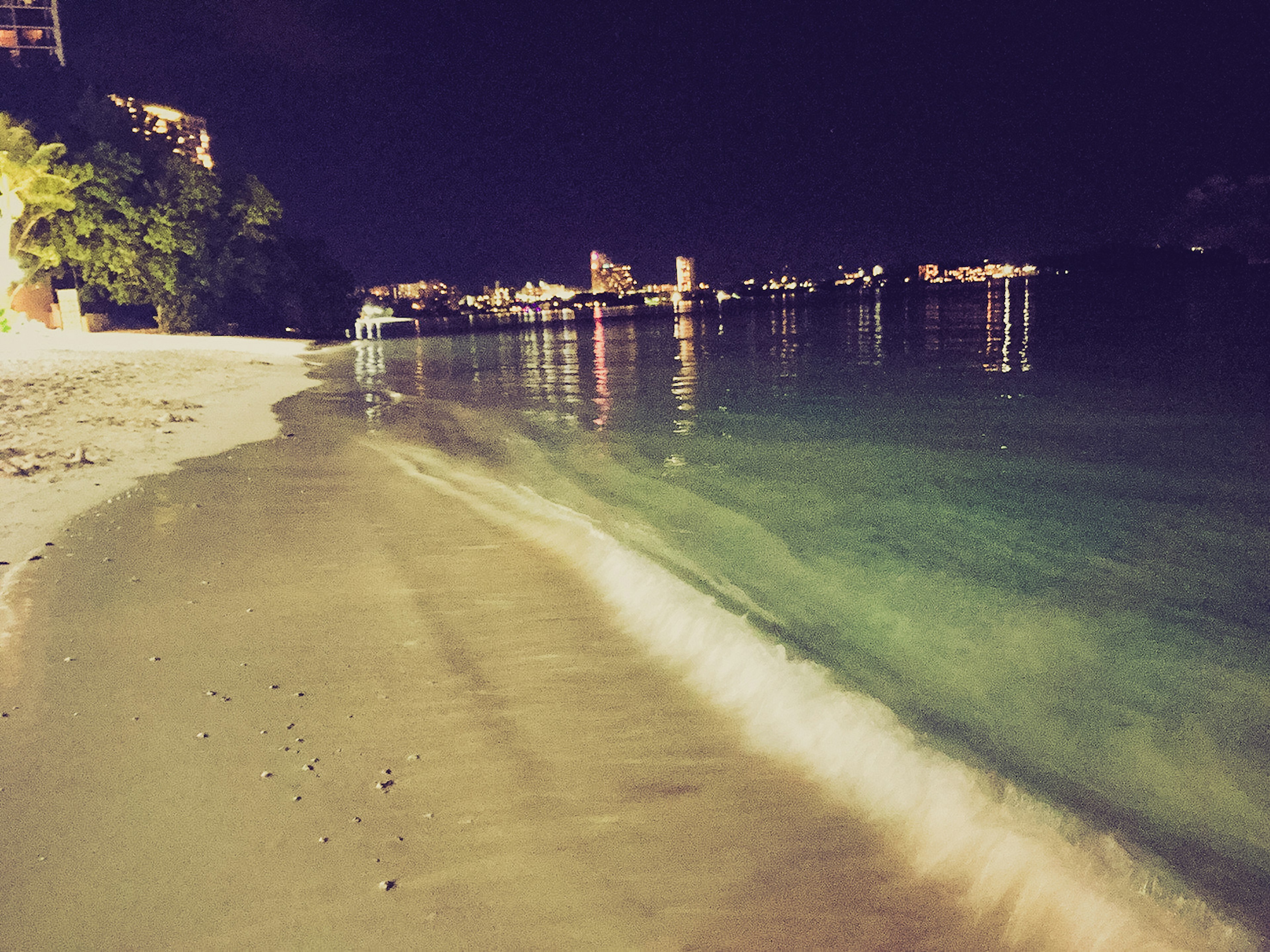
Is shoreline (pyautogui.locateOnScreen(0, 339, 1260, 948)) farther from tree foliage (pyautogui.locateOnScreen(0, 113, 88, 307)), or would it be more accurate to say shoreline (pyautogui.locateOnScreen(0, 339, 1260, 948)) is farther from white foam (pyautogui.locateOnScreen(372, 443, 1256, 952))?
tree foliage (pyautogui.locateOnScreen(0, 113, 88, 307))

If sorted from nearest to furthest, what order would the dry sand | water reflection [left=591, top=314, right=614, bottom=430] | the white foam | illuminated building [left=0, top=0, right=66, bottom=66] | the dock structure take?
1. the dry sand
2. the white foam
3. water reflection [left=591, top=314, right=614, bottom=430]
4. illuminated building [left=0, top=0, right=66, bottom=66]
5. the dock structure

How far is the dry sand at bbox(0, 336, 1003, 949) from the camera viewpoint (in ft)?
10.6

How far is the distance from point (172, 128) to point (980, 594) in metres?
85.7

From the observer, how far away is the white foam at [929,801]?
3.35m

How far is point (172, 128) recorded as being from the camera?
71.9m

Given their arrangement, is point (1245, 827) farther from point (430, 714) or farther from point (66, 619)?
point (66, 619)

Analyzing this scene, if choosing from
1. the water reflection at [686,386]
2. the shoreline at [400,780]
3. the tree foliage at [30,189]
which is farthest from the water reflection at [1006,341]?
the tree foliage at [30,189]

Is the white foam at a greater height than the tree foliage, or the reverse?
the tree foliage

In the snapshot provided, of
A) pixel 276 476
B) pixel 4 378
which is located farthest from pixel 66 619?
pixel 4 378

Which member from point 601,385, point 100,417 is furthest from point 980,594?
point 601,385

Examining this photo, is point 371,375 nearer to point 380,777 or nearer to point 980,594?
point 980,594

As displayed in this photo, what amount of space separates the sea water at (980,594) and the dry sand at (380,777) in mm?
558

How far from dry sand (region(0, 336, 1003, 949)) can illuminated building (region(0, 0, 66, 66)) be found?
87602mm

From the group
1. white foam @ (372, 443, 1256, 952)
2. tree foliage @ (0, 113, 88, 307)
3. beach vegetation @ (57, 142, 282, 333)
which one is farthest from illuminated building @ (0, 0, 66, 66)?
white foam @ (372, 443, 1256, 952)
